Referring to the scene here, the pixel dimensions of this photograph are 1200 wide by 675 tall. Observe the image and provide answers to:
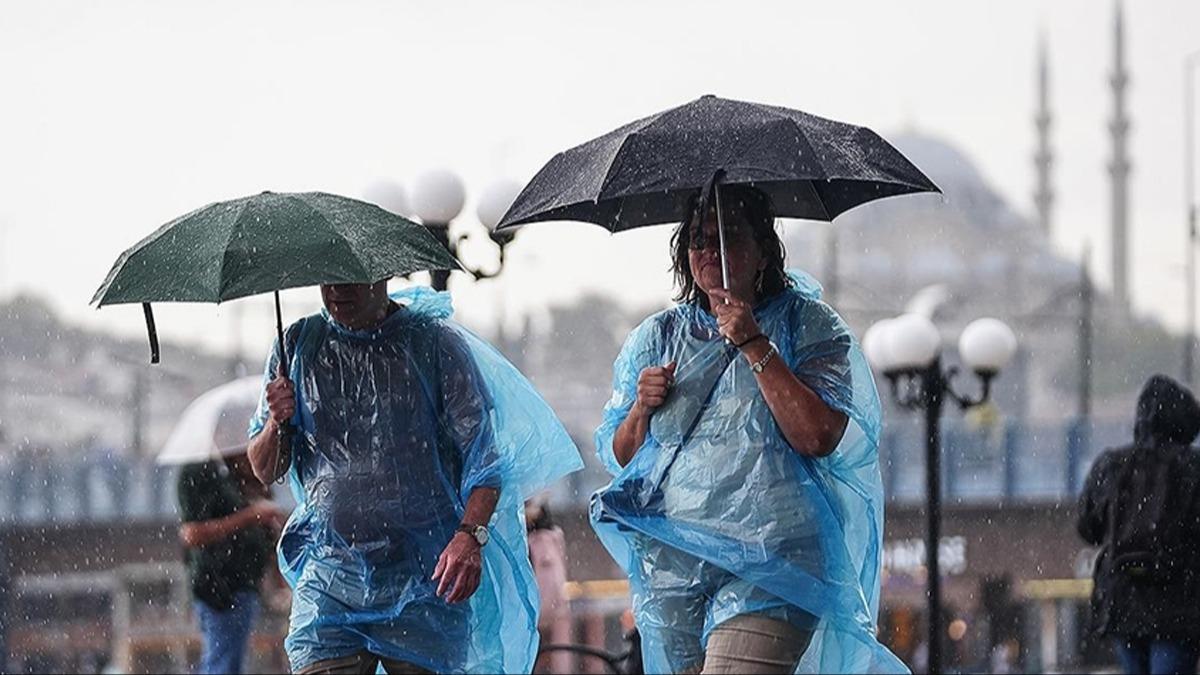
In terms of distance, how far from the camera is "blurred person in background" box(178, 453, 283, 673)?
797cm

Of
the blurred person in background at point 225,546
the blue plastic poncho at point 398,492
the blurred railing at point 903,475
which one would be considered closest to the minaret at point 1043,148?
the blurred railing at point 903,475

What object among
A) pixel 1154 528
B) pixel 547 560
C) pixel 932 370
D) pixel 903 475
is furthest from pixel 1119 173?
pixel 1154 528

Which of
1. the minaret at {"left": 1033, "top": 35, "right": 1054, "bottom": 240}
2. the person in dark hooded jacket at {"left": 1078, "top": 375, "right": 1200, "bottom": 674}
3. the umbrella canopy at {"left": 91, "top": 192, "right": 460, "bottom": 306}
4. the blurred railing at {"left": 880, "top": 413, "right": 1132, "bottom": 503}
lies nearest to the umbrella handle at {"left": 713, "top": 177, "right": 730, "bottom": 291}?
the umbrella canopy at {"left": 91, "top": 192, "right": 460, "bottom": 306}

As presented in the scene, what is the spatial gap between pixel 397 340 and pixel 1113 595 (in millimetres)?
4083

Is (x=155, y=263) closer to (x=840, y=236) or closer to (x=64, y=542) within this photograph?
(x=64, y=542)

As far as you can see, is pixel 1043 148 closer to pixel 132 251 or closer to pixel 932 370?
pixel 932 370

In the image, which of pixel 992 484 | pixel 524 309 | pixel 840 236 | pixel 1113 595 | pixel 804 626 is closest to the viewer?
pixel 804 626

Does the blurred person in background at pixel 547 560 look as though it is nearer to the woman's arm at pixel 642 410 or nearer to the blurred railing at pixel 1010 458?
the woman's arm at pixel 642 410

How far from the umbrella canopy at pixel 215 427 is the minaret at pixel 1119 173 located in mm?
98686

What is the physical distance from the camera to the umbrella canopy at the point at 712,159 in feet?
14.5

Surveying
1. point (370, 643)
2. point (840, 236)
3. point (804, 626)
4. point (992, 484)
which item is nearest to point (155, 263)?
point (370, 643)

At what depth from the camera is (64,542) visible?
33.9 meters

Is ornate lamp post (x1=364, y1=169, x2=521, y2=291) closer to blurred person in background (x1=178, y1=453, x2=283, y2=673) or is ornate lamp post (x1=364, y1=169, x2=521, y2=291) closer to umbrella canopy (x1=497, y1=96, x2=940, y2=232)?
blurred person in background (x1=178, y1=453, x2=283, y2=673)

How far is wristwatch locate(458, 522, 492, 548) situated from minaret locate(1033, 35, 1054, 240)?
108 metres
